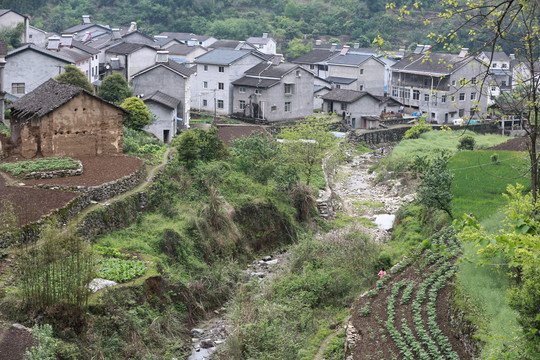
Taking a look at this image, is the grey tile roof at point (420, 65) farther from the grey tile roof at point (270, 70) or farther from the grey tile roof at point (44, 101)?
the grey tile roof at point (44, 101)

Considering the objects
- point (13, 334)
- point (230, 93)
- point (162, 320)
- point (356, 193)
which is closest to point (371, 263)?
point (162, 320)

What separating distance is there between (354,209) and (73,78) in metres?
18.5

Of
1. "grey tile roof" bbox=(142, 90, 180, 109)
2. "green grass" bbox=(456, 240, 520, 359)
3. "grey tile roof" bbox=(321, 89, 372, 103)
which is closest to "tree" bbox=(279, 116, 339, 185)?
"grey tile roof" bbox=(142, 90, 180, 109)

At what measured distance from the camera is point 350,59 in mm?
63094

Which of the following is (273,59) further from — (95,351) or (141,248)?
(95,351)

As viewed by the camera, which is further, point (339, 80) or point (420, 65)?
point (339, 80)

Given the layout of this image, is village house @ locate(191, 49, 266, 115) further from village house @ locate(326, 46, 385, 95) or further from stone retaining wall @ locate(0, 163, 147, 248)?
stone retaining wall @ locate(0, 163, 147, 248)

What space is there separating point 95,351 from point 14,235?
14.6 ft

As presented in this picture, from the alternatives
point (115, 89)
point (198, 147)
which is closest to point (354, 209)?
point (198, 147)

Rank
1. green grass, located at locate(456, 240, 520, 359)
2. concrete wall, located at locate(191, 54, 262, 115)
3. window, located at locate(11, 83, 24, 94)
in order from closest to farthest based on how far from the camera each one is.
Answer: green grass, located at locate(456, 240, 520, 359) < window, located at locate(11, 83, 24, 94) < concrete wall, located at locate(191, 54, 262, 115)

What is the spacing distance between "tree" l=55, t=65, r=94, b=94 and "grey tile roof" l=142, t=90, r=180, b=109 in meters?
3.60

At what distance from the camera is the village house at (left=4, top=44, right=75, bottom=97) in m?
40.7

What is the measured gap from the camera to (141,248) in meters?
21.7

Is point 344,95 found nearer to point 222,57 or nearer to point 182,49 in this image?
point 222,57
